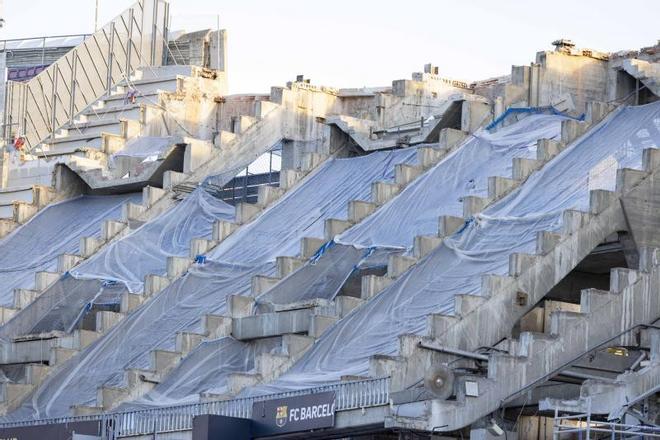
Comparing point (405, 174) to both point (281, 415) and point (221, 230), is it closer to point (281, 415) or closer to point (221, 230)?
point (221, 230)

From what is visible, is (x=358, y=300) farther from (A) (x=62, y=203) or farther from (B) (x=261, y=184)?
(A) (x=62, y=203)

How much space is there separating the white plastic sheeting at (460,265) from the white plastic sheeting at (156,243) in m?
14.2

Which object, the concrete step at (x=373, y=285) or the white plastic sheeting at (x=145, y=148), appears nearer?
the concrete step at (x=373, y=285)

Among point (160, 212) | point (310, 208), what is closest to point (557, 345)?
point (310, 208)

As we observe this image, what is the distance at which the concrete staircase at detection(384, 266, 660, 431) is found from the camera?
52000mm

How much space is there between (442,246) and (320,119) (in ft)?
69.2

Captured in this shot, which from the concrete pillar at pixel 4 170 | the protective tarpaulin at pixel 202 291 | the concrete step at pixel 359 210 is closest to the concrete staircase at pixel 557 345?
the protective tarpaulin at pixel 202 291

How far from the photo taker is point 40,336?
237 feet

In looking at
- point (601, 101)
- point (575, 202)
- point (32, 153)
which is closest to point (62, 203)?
point (32, 153)

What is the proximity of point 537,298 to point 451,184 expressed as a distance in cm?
1102

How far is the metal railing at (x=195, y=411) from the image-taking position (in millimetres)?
53250

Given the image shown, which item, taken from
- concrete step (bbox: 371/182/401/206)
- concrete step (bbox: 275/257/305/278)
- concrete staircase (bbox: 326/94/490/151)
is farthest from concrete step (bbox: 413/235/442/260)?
concrete staircase (bbox: 326/94/490/151)

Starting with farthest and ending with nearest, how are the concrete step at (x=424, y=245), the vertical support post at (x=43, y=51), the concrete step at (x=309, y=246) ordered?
the vertical support post at (x=43, y=51)
the concrete step at (x=309, y=246)
the concrete step at (x=424, y=245)

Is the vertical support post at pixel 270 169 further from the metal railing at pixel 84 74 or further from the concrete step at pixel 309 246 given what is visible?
the metal railing at pixel 84 74
